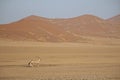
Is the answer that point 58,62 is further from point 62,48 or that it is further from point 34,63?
point 34,63

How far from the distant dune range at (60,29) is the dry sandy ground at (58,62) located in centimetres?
19

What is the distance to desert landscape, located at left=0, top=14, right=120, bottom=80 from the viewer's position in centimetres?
845

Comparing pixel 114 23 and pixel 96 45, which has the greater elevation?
pixel 114 23

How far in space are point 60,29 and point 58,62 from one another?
958mm

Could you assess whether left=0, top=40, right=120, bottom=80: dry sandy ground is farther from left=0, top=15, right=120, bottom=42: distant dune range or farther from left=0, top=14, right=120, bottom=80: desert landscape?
left=0, top=15, right=120, bottom=42: distant dune range

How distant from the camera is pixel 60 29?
895 centimetres

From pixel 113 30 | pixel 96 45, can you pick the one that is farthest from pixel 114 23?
pixel 96 45

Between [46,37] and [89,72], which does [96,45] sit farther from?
[46,37]

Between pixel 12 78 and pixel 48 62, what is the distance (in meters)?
1.08

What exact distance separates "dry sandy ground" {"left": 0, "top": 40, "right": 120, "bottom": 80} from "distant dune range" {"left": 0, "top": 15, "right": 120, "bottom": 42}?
0.19 m

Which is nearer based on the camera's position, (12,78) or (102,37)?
(12,78)

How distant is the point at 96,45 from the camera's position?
902 cm

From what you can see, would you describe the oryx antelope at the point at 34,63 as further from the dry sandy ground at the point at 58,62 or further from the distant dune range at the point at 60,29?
the distant dune range at the point at 60,29

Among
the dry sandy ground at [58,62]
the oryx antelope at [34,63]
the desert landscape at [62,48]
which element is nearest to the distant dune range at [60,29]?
the desert landscape at [62,48]
